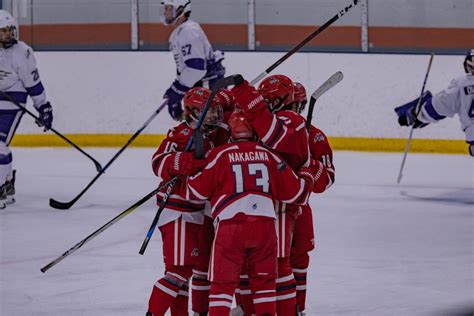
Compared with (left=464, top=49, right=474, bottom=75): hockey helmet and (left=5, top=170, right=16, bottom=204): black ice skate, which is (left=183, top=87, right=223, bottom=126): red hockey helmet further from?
(left=464, top=49, right=474, bottom=75): hockey helmet

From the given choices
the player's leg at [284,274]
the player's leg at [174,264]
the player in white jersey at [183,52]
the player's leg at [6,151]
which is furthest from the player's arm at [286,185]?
the player's leg at [6,151]

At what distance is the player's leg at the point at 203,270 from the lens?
119 inches

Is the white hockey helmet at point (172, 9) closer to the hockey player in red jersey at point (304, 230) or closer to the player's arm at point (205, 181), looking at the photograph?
the hockey player in red jersey at point (304, 230)

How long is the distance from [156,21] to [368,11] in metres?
1.83

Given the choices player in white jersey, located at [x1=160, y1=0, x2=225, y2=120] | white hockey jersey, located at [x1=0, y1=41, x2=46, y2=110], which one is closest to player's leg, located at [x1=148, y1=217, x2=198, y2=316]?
player in white jersey, located at [x1=160, y1=0, x2=225, y2=120]

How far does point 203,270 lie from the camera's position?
9.89ft

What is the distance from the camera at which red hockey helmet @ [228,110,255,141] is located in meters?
2.84

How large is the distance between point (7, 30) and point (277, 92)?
3.19 metres

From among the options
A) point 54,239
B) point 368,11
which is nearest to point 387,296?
point 54,239

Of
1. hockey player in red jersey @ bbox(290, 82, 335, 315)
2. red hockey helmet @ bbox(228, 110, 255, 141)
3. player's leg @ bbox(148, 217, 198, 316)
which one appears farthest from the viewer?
hockey player in red jersey @ bbox(290, 82, 335, 315)

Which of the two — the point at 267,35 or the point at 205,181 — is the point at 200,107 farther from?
the point at 267,35

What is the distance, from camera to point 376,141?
7984mm

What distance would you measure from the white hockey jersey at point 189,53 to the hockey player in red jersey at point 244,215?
10.2 feet

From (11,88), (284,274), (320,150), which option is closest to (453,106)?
(11,88)
